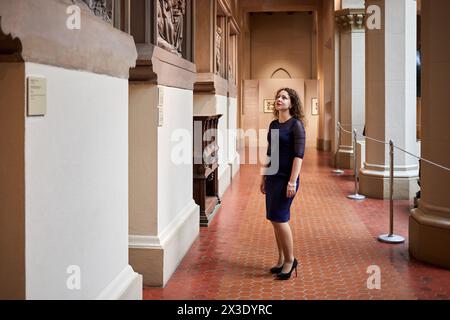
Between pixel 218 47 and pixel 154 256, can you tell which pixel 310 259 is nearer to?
pixel 154 256

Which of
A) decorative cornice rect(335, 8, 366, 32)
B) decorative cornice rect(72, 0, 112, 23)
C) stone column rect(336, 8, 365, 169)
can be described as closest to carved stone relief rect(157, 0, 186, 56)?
decorative cornice rect(72, 0, 112, 23)

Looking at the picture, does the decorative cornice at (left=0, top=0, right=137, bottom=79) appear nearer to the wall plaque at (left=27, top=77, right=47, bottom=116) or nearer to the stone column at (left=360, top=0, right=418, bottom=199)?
the wall plaque at (left=27, top=77, right=47, bottom=116)

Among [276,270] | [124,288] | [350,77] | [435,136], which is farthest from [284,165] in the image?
[350,77]

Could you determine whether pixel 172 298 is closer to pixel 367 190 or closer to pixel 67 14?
pixel 67 14

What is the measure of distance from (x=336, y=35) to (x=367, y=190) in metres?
8.39

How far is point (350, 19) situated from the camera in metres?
17.8

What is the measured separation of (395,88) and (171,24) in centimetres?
608

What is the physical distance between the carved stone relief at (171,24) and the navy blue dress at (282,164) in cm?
167

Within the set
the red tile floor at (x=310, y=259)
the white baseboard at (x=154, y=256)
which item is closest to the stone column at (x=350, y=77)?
the red tile floor at (x=310, y=259)

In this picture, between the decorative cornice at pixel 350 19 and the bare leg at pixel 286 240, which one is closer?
the bare leg at pixel 286 240

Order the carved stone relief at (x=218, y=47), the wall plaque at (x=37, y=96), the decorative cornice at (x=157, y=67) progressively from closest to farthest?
the wall plaque at (x=37, y=96), the decorative cornice at (x=157, y=67), the carved stone relief at (x=218, y=47)

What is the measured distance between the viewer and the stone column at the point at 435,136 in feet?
21.2

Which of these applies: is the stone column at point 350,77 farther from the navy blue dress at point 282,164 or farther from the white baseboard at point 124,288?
the white baseboard at point 124,288

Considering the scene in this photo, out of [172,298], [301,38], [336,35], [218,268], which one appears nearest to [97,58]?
[172,298]
